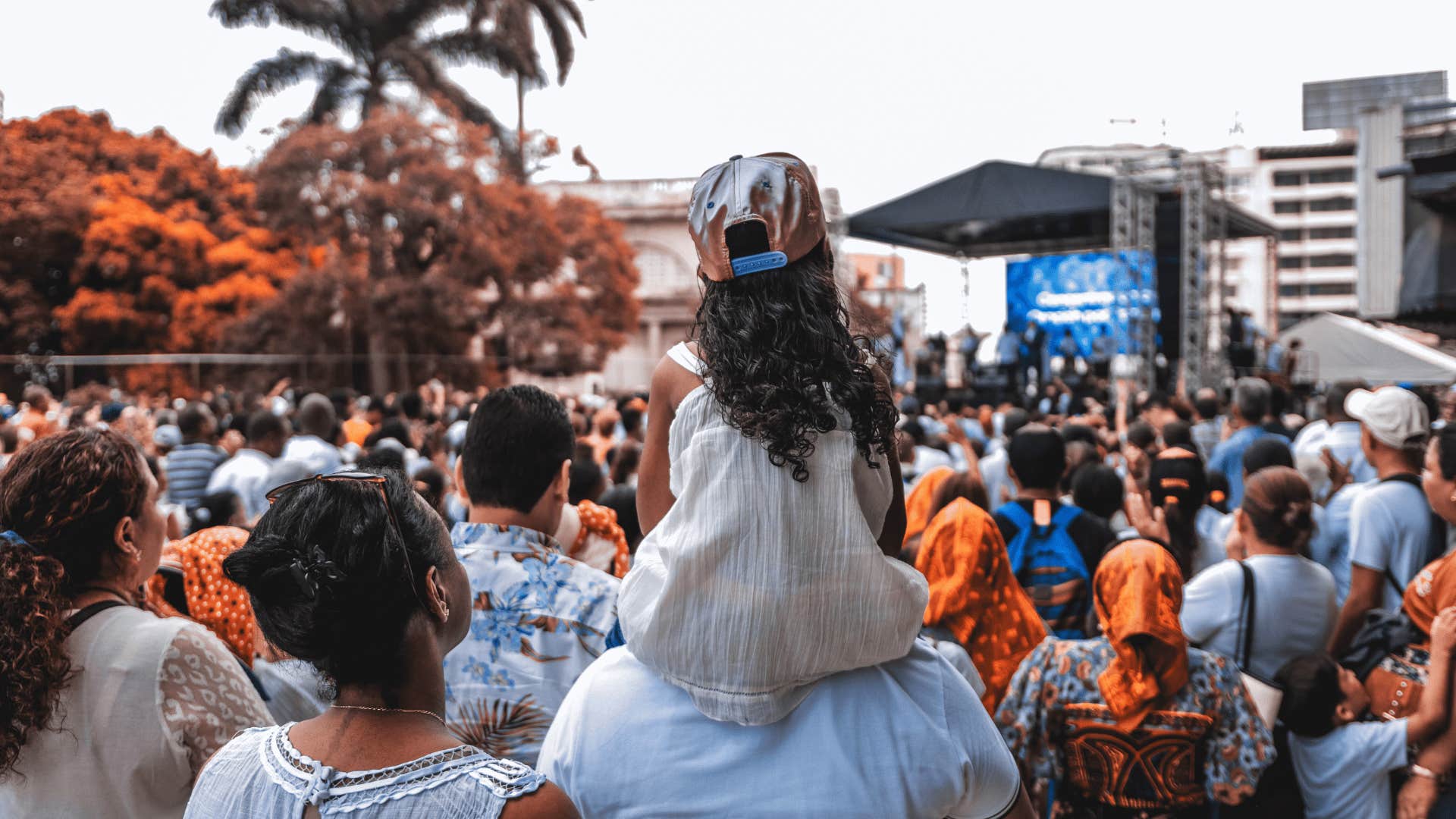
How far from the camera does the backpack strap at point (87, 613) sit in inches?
76.9

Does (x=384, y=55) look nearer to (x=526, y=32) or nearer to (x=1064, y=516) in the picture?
(x=526, y=32)

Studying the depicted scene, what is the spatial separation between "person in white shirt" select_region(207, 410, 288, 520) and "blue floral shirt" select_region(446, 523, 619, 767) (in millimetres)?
3255

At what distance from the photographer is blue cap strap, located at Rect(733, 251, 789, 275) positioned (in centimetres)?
161

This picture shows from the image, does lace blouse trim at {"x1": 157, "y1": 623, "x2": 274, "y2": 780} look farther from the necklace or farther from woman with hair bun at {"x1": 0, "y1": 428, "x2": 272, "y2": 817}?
the necklace

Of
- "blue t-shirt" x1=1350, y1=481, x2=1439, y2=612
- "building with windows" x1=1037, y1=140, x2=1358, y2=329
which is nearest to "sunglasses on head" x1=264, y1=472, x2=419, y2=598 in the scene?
"blue t-shirt" x1=1350, y1=481, x2=1439, y2=612

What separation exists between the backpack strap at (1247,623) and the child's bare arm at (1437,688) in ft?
1.55

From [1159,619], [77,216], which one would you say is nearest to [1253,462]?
[1159,619]

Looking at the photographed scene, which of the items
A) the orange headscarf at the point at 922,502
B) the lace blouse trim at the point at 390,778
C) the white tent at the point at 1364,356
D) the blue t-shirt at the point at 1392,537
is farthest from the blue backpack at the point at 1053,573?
the white tent at the point at 1364,356

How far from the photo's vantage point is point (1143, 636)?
112 inches

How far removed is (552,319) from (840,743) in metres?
24.8

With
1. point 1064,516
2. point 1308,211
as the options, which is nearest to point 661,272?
point 1064,516

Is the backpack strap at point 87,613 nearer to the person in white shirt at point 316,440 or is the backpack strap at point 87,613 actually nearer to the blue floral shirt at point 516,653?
the blue floral shirt at point 516,653

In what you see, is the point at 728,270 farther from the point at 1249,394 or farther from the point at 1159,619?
the point at 1249,394

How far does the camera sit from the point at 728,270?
1.63m
